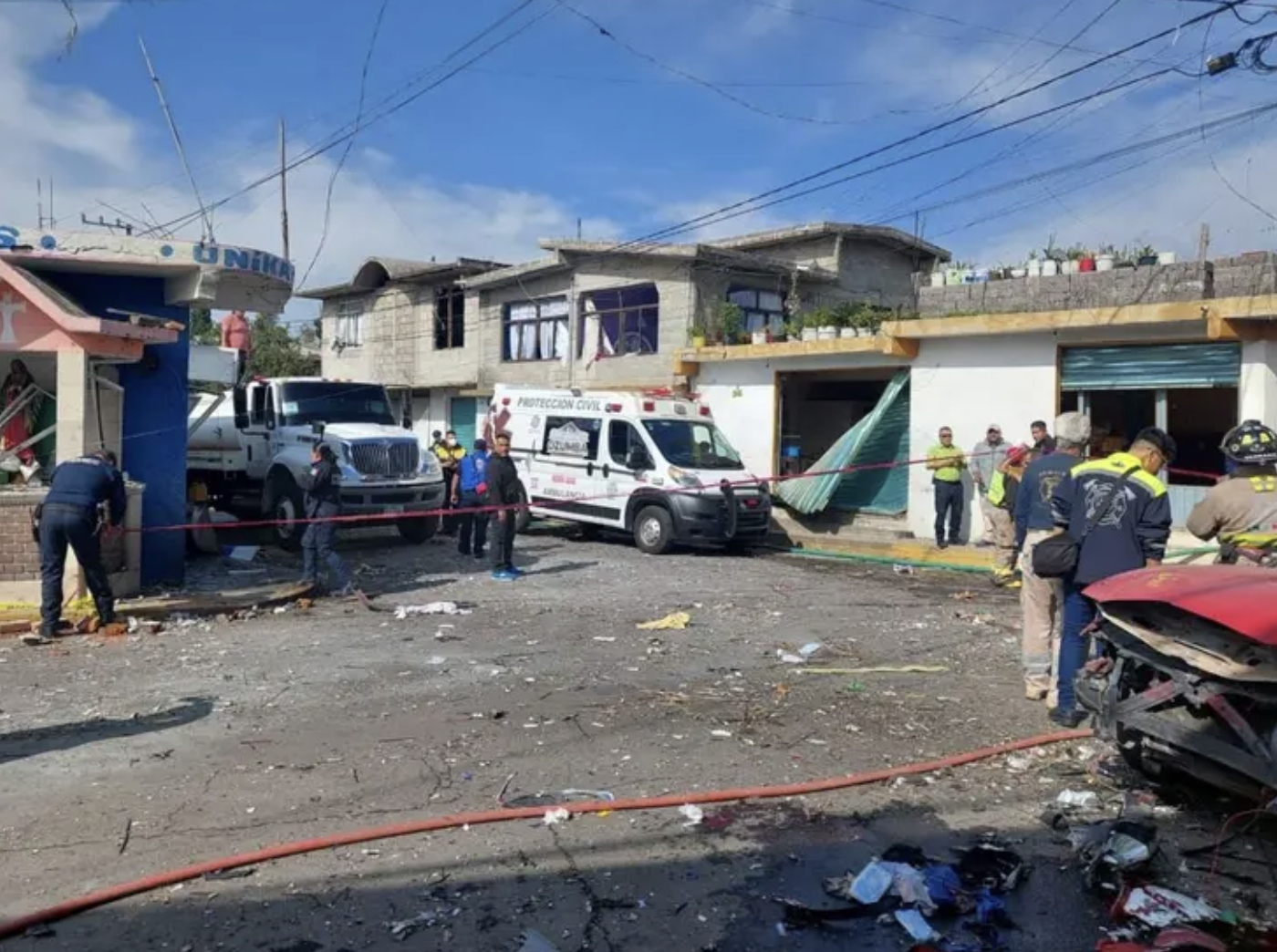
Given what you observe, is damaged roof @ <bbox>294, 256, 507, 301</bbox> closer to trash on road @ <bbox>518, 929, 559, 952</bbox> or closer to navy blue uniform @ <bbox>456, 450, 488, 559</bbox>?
navy blue uniform @ <bbox>456, 450, 488, 559</bbox>

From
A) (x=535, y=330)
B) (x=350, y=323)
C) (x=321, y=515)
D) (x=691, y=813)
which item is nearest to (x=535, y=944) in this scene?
(x=691, y=813)

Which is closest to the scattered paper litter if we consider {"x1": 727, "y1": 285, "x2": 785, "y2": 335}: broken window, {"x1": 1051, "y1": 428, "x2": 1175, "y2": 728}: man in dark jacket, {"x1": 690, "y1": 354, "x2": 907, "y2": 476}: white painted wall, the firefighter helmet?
{"x1": 1051, "y1": 428, "x2": 1175, "y2": 728}: man in dark jacket

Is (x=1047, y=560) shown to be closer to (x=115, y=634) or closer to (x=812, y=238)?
(x=115, y=634)

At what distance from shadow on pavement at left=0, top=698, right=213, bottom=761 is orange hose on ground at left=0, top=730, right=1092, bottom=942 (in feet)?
7.45

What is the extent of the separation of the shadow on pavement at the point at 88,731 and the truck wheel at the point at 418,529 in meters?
9.00

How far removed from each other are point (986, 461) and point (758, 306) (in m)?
8.40

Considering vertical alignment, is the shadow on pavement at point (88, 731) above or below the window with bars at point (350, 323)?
below

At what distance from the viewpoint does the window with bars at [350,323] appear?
1213 inches

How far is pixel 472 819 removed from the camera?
4.67m

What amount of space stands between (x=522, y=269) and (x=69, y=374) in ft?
50.8

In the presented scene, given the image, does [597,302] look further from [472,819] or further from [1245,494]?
[472,819]

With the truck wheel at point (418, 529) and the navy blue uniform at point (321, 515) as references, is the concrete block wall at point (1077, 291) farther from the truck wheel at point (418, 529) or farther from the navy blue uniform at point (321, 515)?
the navy blue uniform at point (321, 515)

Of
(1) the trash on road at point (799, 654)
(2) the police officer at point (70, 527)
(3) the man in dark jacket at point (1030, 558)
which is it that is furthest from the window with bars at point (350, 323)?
(3) the man in dark jacket at point (1030, 558)

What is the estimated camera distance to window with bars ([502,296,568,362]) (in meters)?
24.3
